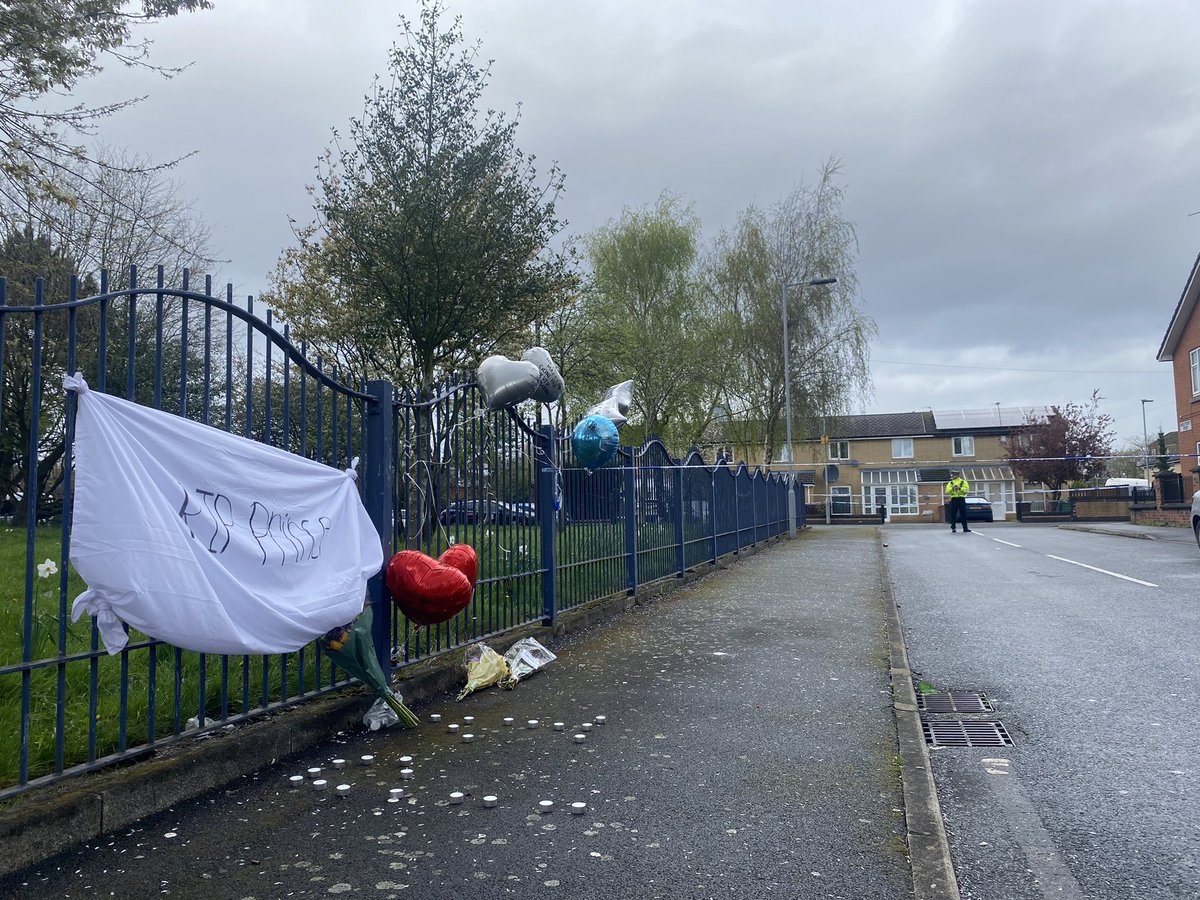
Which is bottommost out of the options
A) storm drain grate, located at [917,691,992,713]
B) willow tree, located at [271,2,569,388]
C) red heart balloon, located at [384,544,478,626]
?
storm drain grate, located at [917,691,992,713]

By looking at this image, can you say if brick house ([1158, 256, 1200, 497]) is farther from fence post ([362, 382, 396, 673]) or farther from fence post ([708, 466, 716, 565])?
fence post ([362, 382, 396, 673])

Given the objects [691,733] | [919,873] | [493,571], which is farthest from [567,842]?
[493,571]

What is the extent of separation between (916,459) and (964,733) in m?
55.8

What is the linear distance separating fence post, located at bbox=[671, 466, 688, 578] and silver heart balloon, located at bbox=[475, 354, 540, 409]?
16.5 ft

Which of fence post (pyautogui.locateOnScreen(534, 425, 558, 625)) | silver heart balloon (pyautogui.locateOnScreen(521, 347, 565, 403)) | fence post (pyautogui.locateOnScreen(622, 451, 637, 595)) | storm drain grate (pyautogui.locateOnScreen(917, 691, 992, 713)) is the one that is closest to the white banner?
silver heart balloon (pyautogui.locateOnScreen(521, 347, 565, 403))

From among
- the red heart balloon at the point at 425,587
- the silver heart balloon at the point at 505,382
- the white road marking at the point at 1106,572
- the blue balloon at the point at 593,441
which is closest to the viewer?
the red heart balloon at the point at 425,587

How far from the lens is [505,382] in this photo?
6301 millimetres

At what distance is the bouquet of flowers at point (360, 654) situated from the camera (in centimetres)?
468

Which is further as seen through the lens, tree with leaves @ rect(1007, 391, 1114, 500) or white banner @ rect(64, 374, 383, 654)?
tree with leaves @ rect(1007, 391, 1114, 500)

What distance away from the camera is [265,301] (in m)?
15.5

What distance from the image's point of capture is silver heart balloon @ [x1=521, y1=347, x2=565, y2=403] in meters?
6.61

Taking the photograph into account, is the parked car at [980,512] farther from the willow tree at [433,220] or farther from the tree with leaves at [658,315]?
the willow tree at [433,220]

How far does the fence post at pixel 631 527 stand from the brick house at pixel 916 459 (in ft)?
142

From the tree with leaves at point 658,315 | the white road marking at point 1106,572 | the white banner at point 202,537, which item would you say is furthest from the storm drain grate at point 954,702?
the tree with leaves at point 658,315
